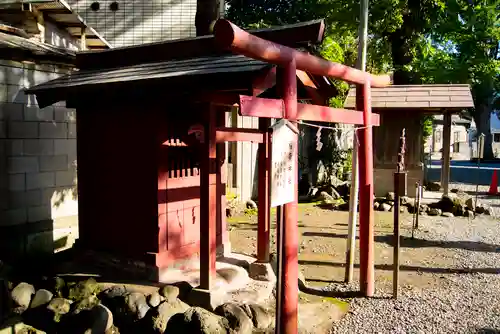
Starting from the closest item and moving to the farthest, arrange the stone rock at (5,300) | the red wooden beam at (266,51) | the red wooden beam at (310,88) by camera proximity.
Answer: the red wooden beam at (266,51)
the stone rock at (5,300)
the red wooden beam at (310,88)

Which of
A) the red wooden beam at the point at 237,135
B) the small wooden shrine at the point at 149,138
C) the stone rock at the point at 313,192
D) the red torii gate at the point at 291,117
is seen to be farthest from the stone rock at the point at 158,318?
the stone rock at the point at 313,192

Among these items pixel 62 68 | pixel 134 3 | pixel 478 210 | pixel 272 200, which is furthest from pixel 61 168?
pixel 478 210

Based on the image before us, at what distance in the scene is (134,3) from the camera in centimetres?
1560

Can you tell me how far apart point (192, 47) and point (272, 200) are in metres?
3.11

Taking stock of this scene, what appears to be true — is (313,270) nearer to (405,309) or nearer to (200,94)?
(405,309)

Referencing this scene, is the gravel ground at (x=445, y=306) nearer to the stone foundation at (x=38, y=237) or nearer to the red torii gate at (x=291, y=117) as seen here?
the red torii gate at (x=291, y=117)

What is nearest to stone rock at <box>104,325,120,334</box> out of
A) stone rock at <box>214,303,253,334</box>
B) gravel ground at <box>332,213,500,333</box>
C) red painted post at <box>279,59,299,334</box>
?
stone rock at <box>214,303,253,334</box>

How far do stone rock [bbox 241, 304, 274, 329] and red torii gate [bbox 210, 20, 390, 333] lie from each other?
0.60 metres

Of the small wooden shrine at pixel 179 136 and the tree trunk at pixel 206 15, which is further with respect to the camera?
the tree trunk at pixel 206 15

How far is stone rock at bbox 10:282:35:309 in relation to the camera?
5547 millimetres

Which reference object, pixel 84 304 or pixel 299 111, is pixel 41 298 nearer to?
pixel 84 304

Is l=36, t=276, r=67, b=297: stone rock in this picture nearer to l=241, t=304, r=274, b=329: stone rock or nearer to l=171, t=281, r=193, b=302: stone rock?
l=171, t=281, r=193, b=302: stone rock

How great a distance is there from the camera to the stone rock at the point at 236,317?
4.98 m

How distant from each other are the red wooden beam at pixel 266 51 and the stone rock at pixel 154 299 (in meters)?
3.01
